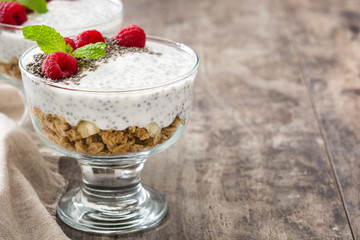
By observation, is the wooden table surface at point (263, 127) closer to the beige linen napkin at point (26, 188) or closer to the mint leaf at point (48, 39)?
the beige linen napkin at point (26, 188)

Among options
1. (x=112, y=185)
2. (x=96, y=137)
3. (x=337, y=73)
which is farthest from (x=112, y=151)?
(x=337, y=73)

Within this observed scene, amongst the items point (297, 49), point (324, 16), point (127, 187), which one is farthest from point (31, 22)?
point (324, 16)

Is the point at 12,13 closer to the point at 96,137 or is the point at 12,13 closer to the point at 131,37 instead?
the point at 131,37

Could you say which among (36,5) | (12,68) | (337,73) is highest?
(36,5)

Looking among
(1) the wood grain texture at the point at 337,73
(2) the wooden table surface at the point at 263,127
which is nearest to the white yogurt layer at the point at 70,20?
(2) the wooden table surface at the point at 263,127

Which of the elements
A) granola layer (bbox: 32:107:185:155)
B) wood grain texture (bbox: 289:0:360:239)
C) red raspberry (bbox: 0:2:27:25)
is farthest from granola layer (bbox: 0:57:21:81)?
wood grain texture (bbox: 289:0:360:239)

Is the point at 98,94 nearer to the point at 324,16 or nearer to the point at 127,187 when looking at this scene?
the point at 127,187

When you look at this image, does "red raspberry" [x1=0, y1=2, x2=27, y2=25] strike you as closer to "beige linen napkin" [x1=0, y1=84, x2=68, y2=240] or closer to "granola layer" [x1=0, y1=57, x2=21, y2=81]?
"granola layer" [x1=0, y1=57, x2=21, y2=81]
